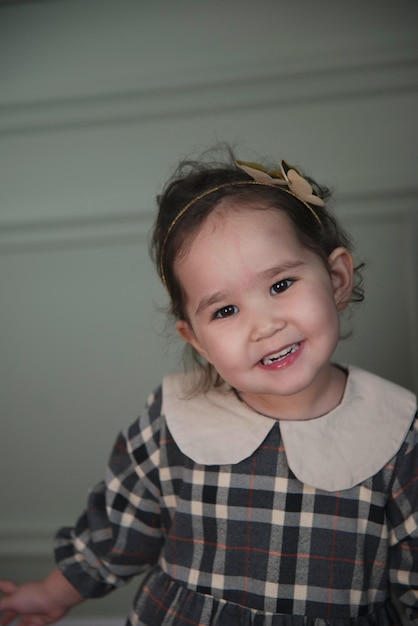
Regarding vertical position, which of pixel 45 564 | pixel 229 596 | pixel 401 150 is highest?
pixel 401 150

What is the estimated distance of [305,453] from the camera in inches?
40.4

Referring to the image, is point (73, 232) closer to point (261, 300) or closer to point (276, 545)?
point (261, 300)

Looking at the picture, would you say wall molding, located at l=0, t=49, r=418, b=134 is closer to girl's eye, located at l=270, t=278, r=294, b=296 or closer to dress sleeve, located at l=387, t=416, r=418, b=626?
girl's eye, located at l=270, t=278, r=294, b=296

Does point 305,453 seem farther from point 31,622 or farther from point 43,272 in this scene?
point 43,272

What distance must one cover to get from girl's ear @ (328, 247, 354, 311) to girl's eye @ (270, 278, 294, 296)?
0.30 feet

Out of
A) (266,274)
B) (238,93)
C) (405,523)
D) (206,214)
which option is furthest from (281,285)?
(238,93)

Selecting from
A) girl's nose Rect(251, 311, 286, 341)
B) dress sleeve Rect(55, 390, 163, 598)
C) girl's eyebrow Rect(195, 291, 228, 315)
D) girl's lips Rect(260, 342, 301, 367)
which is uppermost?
girl's eyebrow Rect(195, 291, 228, 315)

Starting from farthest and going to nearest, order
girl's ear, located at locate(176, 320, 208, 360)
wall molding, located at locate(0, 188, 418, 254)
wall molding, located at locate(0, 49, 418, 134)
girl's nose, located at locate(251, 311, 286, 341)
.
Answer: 1. wall molding, located at locate(0, 188, 418, 254)
2. wall molding, located at locate(0, 49, 418, 134)
3. girl's ear, located at locate(176, 320, 208, 360)
4. girl's nose, located at locate(251, 311, 286, 341)

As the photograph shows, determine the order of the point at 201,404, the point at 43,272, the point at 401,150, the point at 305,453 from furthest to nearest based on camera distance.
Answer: the point at 43,272
the point at 401,150
the point at 201,404
the point at 305,453

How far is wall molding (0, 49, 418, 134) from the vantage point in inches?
54.0

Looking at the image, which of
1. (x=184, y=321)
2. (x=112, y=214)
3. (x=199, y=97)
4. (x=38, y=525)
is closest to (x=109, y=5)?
(x=199, y=97)

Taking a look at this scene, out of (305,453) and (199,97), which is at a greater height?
(199,97)

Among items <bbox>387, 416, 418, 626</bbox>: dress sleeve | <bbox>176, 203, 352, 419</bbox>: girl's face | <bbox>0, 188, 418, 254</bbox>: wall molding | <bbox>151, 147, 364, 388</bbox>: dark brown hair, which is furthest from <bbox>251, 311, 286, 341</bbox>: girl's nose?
<bbox>0, 188, 418, 254</bbox>: wall molding

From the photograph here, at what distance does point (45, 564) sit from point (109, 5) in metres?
1.14
